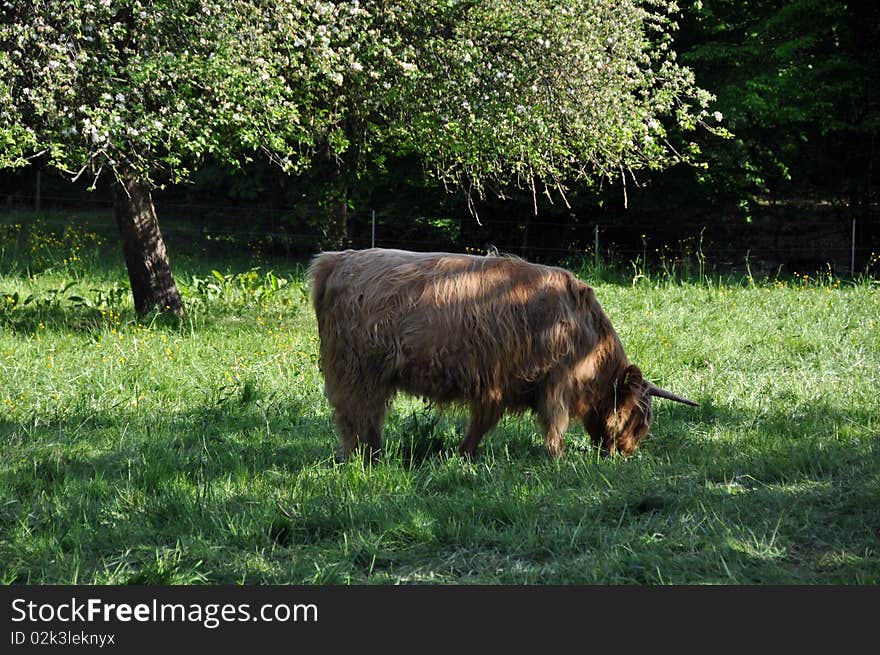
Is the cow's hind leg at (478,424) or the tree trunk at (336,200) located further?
the tree trunk at (336,200)

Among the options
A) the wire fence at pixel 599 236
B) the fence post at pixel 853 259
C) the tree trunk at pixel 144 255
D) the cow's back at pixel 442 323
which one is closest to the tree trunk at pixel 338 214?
the wire fence at pixel 599 236

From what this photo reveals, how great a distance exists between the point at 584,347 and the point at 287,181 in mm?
16014

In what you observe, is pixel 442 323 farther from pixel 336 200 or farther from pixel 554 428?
pixel 336 200

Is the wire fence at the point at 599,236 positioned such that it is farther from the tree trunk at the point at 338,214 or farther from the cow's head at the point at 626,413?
the cow's head at the point at 626,413

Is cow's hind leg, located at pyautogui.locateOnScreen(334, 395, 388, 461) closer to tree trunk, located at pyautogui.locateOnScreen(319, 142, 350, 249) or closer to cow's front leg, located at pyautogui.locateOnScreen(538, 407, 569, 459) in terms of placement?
cow's front leg, located at pyautogui.locateOnScreen(538, 407, 569, 459)

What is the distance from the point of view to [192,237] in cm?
2098

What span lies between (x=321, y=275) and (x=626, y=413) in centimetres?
223

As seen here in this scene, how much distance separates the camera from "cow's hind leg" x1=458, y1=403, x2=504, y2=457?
620 cm

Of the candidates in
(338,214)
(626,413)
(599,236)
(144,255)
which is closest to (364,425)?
(626,413)

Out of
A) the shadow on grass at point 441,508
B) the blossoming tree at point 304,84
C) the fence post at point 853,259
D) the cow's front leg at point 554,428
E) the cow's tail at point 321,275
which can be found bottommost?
the shadow on grass at point 441,508

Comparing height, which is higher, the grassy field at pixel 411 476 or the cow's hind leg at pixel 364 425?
the cow's hind leg at pixel 364 425

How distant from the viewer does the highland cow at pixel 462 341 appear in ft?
19.4

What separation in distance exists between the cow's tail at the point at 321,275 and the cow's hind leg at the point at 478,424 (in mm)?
1202

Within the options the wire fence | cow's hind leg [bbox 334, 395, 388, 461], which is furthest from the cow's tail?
the wire fence
